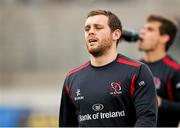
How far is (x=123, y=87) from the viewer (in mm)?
5926

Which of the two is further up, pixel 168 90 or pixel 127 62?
pixel 127 62

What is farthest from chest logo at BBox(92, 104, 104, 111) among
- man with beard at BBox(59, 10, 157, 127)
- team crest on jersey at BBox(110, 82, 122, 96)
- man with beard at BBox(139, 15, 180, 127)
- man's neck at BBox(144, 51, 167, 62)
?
man's neck at BBox(144, 51, 167, 62)

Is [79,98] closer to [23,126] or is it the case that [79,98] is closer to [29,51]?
[23,126]

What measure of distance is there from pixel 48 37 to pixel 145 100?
17.2 metres

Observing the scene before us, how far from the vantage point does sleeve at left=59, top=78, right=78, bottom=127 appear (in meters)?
6.29

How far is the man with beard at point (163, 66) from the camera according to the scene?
799 cm

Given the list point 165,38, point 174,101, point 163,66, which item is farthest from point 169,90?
point 165,38

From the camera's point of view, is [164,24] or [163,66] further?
[164,24]

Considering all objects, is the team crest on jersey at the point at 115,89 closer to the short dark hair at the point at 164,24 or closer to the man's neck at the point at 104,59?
the man's neck at the point at 104,59

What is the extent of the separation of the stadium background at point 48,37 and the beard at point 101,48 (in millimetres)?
14126

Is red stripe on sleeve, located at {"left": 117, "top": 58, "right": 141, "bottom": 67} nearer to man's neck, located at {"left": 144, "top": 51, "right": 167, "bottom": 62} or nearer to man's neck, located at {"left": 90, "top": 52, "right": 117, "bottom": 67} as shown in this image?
man's neck, located at {"left": 90, "top": 52, "right": 117, "bottom": 67}

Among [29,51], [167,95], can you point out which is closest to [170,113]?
[167,95]

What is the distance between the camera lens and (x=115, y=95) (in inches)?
234

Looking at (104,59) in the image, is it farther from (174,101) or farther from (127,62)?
(174,101)
